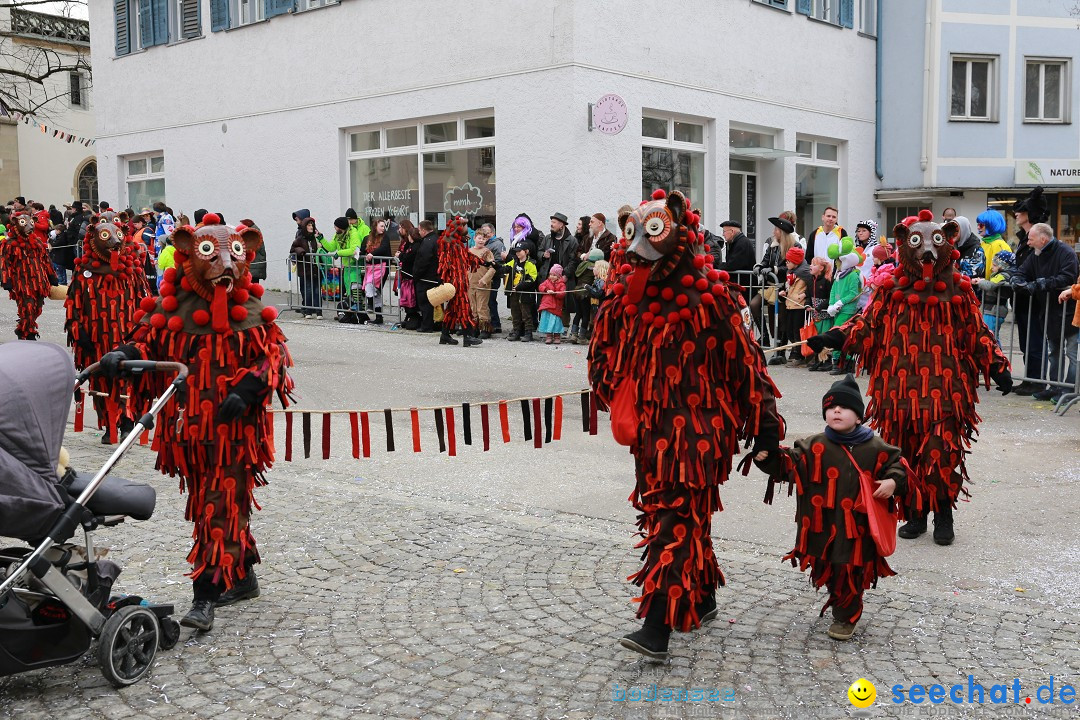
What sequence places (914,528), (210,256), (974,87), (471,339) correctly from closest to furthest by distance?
(210,256), (914,528), (471,339), (974,87)

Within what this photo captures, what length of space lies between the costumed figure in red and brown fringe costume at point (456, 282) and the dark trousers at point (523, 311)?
758mm

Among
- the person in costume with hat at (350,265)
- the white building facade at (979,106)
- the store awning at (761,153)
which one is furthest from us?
the white building facade at (979,106)

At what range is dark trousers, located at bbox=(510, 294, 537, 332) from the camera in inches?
608

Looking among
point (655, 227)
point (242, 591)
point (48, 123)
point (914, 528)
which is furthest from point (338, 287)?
point (48, 123)

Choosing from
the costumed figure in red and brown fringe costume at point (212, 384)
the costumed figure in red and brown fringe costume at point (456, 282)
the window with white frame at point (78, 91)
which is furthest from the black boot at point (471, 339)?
the window with white frame at point (78, 91)

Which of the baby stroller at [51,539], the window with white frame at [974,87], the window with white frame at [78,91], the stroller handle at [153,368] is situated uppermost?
the window with white frame at [78,91]

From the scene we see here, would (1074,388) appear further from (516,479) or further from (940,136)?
(940,136)

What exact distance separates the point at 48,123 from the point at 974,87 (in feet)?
115

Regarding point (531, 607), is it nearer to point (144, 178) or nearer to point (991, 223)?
point (991, 223)

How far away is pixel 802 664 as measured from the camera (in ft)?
14.7

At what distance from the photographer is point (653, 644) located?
4430 mm

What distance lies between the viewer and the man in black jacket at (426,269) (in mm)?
15758

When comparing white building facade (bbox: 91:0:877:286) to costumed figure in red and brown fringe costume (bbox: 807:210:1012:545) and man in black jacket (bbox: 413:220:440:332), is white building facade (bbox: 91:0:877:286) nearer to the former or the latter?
man in black jacket (bbox: 413:220:440:332)

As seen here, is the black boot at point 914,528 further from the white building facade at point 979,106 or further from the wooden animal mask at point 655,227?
the white building facade at point 979,106
